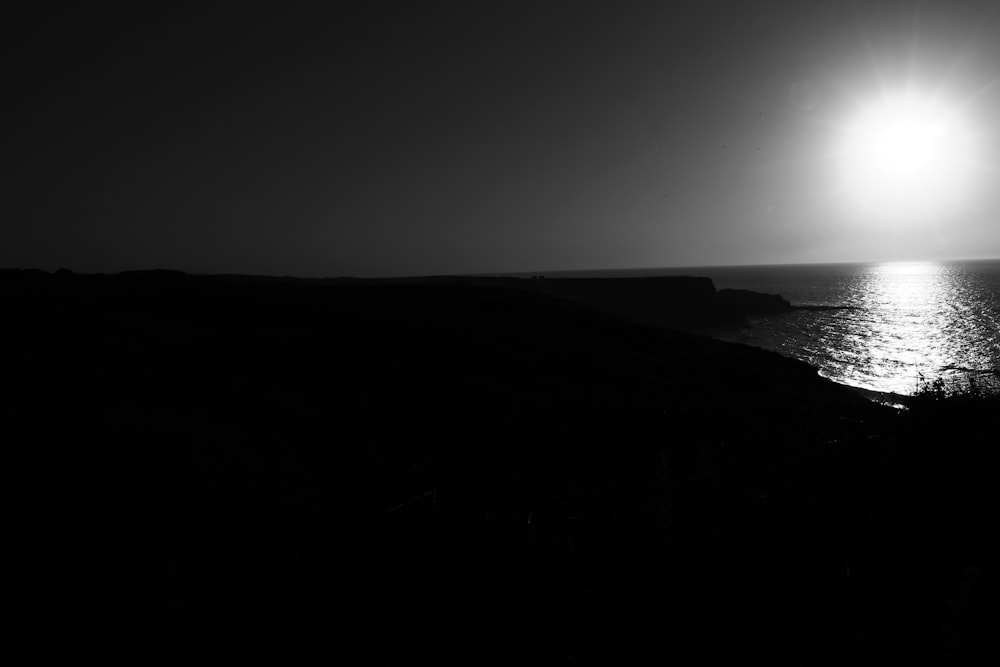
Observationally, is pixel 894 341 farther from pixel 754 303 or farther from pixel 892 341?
pixel 754 303

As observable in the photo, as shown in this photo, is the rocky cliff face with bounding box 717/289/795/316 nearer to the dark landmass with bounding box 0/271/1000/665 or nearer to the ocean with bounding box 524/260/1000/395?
the ocean with bounding box 524/260/1000/395

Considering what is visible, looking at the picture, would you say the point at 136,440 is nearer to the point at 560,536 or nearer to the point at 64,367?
the point at 64,367

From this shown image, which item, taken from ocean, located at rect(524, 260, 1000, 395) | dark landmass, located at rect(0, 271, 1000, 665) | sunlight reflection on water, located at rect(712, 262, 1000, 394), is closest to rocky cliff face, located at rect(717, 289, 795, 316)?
ocean, located at rect(524, 260, 1000, 395)

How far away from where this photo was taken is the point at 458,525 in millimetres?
5797

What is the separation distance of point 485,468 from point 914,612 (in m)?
5.74

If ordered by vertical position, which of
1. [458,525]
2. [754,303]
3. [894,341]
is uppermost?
[458,525]

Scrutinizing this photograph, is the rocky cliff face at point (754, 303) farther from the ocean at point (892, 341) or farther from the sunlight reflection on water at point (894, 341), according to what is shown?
the sunlight reflection on water at point (894, 341)

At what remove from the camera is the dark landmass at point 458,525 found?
3998mm

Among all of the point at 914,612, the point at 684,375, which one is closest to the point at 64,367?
the point at 914,612

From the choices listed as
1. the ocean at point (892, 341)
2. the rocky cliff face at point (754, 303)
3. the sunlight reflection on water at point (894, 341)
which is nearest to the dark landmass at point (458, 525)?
the sunlight reflection on water at point (894, 341)

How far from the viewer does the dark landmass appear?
13.1 feet

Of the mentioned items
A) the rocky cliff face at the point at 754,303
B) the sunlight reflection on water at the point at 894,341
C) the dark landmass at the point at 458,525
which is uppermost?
the dark landmass at the point at 458,525

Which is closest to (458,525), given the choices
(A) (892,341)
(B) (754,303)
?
(A) (892,341)

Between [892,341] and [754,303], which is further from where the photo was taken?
[754,303]
